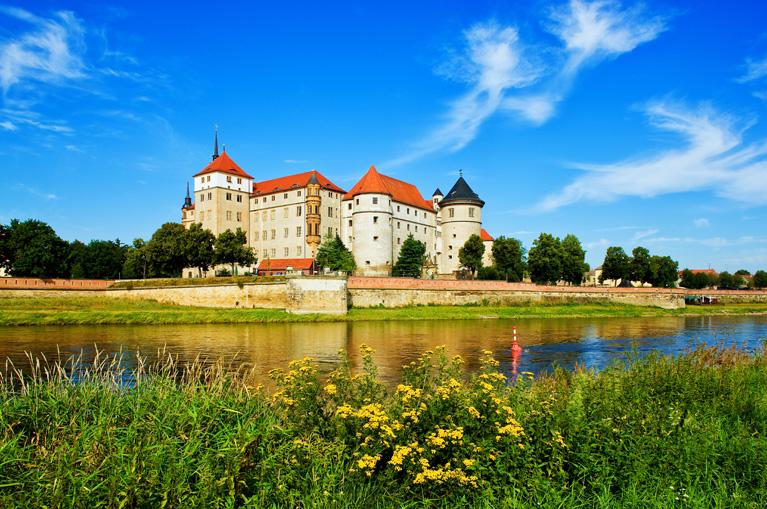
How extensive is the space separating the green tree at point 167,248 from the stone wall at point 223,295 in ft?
20.4

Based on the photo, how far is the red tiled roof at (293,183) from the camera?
80.8 metres

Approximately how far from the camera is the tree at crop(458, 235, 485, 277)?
3287 inches

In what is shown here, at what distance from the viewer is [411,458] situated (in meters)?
6.29

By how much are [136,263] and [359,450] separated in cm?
7397

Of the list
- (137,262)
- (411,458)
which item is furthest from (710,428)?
(137,262)

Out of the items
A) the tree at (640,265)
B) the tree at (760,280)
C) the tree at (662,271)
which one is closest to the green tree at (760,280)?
the tree at (760,280)

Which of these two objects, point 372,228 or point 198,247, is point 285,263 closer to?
point 372,228

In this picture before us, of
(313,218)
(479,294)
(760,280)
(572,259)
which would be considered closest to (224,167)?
(313,218)

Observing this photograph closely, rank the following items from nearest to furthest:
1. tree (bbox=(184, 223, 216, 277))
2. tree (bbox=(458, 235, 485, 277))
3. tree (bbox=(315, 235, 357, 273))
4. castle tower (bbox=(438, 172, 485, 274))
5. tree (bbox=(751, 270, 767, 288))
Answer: tree (bbox=(184, 223, 216, 277))
tree (bbox=(315, 235, 357, 273))
tree (bbox=(458, 235, 485, 277))
castle tower (bbox=(438, 172, 485, 274))
tree (bbox=(751, 270, 767, 288))

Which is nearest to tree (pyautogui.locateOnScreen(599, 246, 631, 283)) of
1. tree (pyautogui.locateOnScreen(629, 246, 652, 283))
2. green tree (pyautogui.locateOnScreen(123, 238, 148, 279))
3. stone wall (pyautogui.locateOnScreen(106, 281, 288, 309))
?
tree (pyautogui.locateOnScreen(629, 246, 652, 283))

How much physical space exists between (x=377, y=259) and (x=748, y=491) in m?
69.9

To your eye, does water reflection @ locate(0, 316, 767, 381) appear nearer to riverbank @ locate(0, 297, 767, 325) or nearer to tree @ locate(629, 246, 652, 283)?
riverbank @ locate(0, 297, 767, 325)

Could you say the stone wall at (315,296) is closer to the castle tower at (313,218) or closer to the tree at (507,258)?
the castle tower at (313,218)

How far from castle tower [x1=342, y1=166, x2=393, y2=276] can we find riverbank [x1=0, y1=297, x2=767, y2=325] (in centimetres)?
2108
